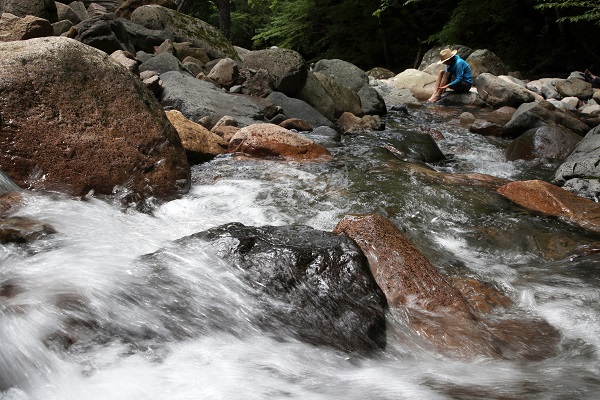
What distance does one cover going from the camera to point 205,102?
26.9 feet

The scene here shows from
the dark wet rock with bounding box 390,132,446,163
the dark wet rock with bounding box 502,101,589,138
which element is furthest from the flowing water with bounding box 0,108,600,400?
the dark wet rock with bounding box 502,101,589,138

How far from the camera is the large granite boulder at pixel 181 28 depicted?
498 inches

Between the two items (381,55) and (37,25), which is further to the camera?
(381,55)

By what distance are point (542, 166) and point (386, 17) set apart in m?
16.6

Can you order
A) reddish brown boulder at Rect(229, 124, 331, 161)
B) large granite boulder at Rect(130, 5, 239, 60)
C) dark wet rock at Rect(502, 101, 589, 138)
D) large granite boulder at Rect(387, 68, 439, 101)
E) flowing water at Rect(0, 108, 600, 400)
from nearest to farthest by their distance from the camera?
flowing water at Rect(0, 108, 600, 400)
reddish brown boulder at Rect(229, 124, 331, 161)
dark wet rock at Rect(502, 101, 589, 138)
large granite boulder at Rect(130, 5, 239, 60)
large granite boulder at Rect(387, 68, 439, 101)

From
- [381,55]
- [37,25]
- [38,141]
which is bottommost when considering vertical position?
[381,55]

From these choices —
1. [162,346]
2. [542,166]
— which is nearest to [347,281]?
[162,346]

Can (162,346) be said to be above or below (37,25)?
below

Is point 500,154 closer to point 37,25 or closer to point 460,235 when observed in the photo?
point 460,235

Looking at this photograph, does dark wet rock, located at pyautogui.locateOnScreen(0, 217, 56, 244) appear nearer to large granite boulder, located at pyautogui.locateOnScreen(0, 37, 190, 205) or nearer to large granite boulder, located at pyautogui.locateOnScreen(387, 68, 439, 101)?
large granite boulder, located at pyautogui.locateOnScreen(0, 37, 190, 205)

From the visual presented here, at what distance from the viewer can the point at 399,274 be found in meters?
3.27

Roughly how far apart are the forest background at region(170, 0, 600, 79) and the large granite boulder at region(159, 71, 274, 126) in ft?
28.8

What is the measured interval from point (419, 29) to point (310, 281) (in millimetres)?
20398

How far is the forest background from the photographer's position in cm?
1734
